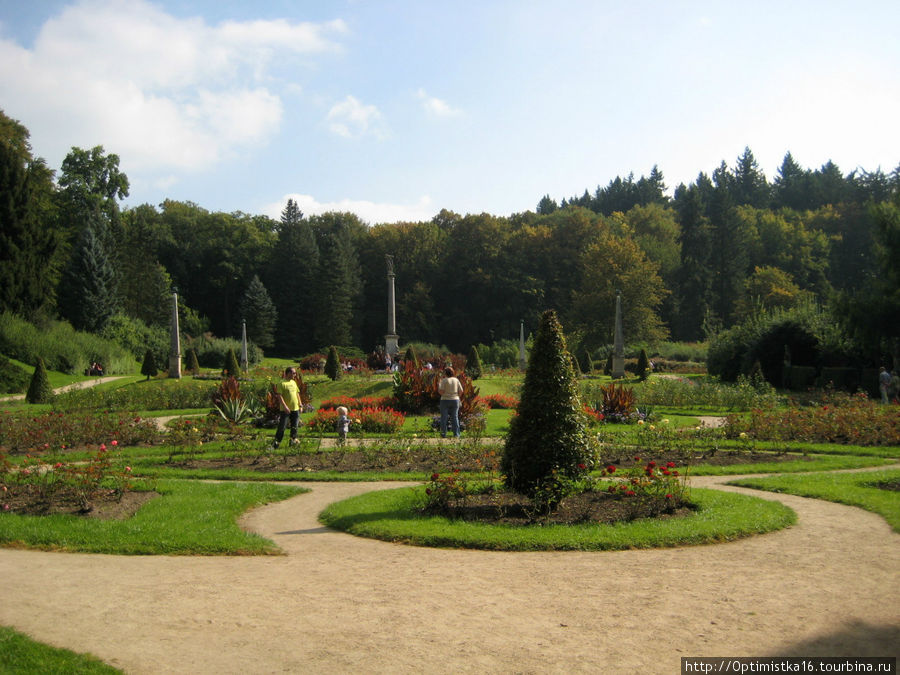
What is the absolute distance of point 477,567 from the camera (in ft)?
19.5

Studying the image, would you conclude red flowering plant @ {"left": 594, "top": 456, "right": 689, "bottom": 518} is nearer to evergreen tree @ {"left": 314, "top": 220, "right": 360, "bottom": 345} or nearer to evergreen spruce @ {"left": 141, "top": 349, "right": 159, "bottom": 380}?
evergreen spruce @ {"left": 141, "top": 349, "right": 159, "bottom": 380}

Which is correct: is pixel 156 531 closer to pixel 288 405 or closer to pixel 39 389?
pixel 288 405

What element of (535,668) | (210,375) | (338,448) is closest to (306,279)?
(210,375)

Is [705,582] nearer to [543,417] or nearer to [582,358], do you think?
[543,417]

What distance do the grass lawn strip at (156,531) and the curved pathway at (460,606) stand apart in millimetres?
240

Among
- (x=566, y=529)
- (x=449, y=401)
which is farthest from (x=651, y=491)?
(x=449, y=401)

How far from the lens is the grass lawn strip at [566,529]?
660cm

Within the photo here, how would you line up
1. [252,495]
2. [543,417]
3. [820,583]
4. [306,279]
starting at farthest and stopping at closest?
1. [306,279]
2. [252,495]
3. [543,417]
4. [820,583]

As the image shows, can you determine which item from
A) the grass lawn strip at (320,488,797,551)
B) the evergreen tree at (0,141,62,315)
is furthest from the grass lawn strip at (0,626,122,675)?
the evergreen tree at (0,141,62,315)

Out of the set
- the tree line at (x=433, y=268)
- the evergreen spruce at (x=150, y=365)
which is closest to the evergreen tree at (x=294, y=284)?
the tree line at (x=433, y=268)

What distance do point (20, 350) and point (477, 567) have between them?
33004mm

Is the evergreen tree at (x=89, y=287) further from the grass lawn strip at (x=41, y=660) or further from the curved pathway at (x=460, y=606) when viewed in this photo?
the grass lawn strip at (x=41, y=660)

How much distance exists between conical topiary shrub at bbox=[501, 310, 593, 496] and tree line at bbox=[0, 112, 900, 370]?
142ft

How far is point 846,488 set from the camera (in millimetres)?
9078
